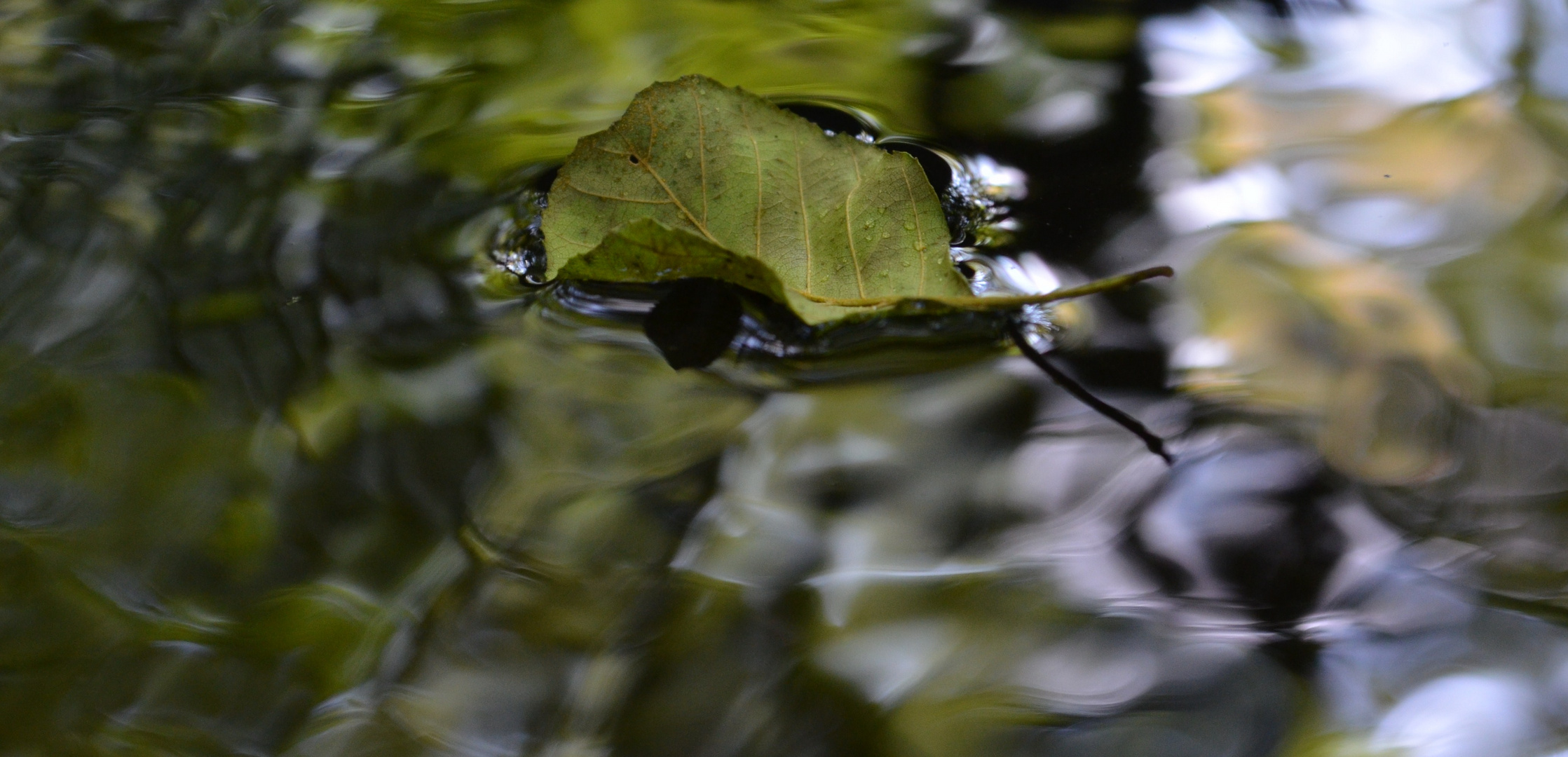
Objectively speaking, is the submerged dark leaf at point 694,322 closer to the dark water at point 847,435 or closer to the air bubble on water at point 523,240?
the dark water at point 847,435

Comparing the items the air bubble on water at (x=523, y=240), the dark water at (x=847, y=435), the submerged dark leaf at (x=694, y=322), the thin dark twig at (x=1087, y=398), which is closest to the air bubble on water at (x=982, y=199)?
the dark water at (x=847, y=435)

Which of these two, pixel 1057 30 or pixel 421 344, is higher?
pixel 1057 30

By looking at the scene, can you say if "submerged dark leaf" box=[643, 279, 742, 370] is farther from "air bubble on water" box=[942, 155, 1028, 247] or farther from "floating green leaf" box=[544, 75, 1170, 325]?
"air bubble on water" box=[942, 155, 1028, 247]

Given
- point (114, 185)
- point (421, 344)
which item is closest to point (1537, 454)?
point (421, 344)

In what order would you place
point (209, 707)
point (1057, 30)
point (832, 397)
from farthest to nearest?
1. point (1057, 30)
2. point (832, 397)
3. point (209, 707)

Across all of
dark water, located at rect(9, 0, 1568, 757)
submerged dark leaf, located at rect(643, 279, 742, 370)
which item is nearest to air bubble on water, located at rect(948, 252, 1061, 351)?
dark water, located at rect(9, 0, 1568, 757)

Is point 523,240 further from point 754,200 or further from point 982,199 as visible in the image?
point 982,199

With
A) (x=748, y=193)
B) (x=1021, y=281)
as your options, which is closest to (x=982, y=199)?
(x=1021, y=281)

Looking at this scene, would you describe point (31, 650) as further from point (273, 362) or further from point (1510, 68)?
point (1510, 68)
